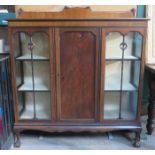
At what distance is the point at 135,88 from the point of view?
219 cm

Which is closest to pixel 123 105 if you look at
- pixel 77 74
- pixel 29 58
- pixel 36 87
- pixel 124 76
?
pixel 124 76

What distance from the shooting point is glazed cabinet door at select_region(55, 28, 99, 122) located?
6.73ft

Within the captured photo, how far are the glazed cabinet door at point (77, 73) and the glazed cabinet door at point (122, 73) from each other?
3.9 inches

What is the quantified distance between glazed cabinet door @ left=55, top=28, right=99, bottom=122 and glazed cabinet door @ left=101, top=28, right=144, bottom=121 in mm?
99

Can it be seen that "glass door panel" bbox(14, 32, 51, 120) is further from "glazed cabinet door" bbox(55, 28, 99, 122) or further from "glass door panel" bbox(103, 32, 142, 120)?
"glass door panel" bbox(103, 32, 142, 120)

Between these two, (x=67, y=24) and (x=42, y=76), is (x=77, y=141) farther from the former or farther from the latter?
(x=67, y=24)

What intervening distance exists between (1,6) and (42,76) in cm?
100

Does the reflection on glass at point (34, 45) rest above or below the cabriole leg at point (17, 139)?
above

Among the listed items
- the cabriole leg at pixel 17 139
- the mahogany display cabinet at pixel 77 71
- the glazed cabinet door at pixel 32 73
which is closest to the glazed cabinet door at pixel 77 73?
the mahogany display cabinet at pixel 77 71

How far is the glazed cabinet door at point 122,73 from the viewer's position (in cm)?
209

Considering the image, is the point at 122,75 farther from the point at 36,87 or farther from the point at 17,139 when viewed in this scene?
the point at 17,139

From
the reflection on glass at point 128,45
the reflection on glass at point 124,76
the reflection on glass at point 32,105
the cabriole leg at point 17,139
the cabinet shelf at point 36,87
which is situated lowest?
the cabriole leg at point 17,139

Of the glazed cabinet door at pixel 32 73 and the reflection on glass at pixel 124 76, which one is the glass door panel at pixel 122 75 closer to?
the reflection on glass at pixel 124 76

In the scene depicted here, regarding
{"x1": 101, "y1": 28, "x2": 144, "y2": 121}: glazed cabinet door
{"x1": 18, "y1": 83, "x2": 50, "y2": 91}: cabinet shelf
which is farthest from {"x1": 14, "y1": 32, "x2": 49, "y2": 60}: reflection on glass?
{"x1": 101, "y1": 28, "x2": 144, "y2": 121}: glazed cabinet door
